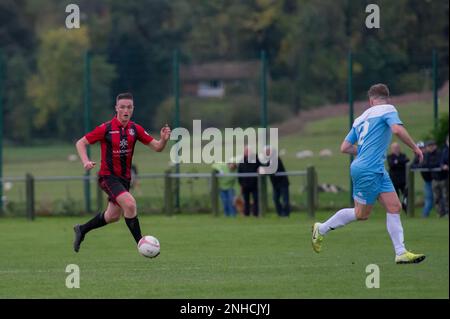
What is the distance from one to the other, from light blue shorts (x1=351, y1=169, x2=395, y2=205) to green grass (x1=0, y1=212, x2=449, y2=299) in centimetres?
85

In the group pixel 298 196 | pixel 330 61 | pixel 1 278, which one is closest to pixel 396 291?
pixel 1 278

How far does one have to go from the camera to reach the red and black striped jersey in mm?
14453

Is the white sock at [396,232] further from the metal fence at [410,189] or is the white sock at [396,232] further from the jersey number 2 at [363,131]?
the metal fence at [410,189]

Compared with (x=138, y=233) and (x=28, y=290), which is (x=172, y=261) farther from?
(x=28, y=290)

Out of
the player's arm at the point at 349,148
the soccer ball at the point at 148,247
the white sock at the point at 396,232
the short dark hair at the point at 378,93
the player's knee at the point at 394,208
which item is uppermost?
the short dark hair at the point at 378,93

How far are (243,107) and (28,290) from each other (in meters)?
27.4

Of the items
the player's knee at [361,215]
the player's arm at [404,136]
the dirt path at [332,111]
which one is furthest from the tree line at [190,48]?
the player's arm at [404,136]

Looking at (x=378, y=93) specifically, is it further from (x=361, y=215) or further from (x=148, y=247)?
(x=148, y=247)

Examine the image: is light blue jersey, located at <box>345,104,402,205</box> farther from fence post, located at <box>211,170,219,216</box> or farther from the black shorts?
fence post, located at <box>211,170,219,216</box>

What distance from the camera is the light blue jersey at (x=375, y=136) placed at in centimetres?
1341

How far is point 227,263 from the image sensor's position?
14844 mm

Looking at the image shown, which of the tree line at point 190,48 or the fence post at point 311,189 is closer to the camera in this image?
the fence post at point 311,189

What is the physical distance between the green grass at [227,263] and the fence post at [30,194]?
362 centimetres

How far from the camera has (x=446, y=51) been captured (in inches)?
1329
